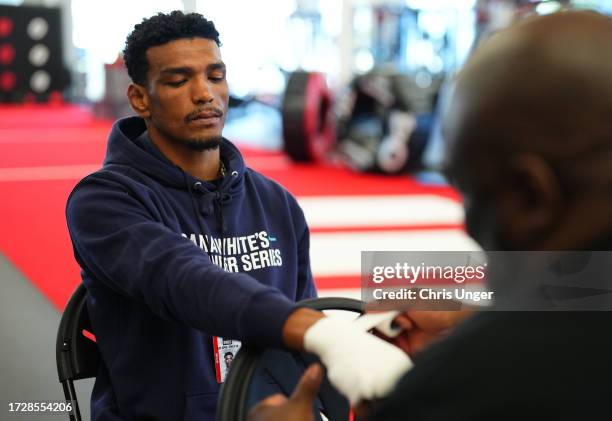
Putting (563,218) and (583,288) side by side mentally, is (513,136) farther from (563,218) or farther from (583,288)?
(583,288)

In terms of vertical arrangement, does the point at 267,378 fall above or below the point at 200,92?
below

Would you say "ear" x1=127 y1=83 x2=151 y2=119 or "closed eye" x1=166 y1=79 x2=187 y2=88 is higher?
"closed eye" x1=166 y1=79 x2=187 y2=88

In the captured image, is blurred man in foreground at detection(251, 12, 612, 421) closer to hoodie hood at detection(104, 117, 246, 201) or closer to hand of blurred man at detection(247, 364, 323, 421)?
hand of blurred man at detection(247, 364, 323, 421)

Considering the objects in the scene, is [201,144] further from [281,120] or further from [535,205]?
[281,120]

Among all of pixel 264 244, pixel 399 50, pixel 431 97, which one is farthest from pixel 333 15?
pixel 264 244

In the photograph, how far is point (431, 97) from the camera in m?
7.17

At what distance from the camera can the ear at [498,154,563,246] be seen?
2.24 feet

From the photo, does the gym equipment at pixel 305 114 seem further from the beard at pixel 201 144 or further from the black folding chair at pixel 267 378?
the black folding chair at pixel 267 378

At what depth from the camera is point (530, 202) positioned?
27.6 inches

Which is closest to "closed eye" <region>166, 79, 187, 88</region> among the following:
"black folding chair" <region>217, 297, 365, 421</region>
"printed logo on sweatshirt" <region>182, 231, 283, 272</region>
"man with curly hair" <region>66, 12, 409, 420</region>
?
"man with curly hair" <region>66, 12, 409, 420</region>

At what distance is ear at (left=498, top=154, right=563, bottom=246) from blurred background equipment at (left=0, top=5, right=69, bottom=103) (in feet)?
47.6

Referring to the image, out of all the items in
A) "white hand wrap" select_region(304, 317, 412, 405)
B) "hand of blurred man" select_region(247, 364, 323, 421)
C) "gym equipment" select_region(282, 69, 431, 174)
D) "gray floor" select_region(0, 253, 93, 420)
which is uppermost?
"white hand wrap" select_region(304, 317, 412, 405)

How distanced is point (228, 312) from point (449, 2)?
35.8 ft

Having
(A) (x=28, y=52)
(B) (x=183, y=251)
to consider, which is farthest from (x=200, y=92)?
(A) (x=28, y=52)
